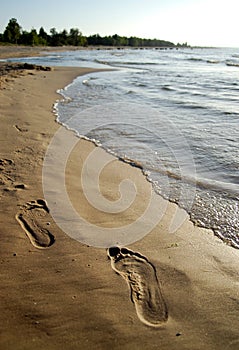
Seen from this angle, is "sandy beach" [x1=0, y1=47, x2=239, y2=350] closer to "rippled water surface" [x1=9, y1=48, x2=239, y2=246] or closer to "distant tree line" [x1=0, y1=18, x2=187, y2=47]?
"rippled water surface" [x1=9, y1=48, x2=239, y2=246]

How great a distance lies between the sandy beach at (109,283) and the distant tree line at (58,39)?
73.8 metres

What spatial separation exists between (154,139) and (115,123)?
1.43m

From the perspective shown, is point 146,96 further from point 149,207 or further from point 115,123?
point 149,207

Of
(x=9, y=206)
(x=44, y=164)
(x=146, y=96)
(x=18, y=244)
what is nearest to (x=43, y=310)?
(x=18, y=244)

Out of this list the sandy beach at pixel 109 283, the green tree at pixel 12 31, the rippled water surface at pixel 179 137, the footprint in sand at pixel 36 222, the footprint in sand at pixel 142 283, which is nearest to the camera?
the sandy beach at pixel 109 283

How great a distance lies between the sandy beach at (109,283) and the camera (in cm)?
167

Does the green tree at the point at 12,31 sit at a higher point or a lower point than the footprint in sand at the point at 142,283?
higher

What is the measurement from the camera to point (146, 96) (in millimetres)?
10578

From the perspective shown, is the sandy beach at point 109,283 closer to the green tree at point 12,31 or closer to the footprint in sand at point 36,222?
the footprint in sand at point 36,222

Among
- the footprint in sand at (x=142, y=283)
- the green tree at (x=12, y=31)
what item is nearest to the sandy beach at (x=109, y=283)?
the footprint in sand at (x=142, y=283)

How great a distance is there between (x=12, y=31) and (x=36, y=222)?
2956 inches

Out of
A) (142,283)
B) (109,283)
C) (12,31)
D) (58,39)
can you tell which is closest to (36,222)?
(109,283)

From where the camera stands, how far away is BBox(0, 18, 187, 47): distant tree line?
65125 mm

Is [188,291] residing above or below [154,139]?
below
